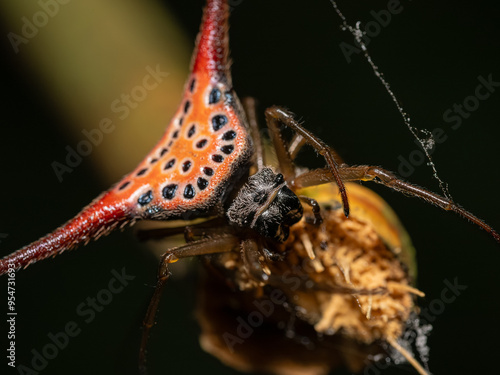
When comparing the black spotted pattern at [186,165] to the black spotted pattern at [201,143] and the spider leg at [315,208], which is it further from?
the spider leg at [315,208]

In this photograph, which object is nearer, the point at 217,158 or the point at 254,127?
the point at 217,158

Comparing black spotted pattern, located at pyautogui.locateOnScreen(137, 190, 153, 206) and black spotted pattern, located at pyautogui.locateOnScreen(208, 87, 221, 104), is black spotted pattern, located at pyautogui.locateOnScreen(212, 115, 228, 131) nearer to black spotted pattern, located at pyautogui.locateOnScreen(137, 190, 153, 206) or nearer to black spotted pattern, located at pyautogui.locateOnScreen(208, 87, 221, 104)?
black spotted pattern, located at pyautogui.locateOnScreen(208, 87, 221, 104)

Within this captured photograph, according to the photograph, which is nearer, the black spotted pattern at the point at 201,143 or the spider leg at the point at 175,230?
the black spotted pattern at the point at 201,143


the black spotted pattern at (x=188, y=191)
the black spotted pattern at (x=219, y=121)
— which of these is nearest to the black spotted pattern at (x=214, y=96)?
the black spotted pattern at (x=219, y=121)

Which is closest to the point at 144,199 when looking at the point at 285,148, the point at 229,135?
the point at 229,135

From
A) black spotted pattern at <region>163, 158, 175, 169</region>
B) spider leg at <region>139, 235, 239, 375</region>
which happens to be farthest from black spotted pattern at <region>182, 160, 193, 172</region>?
spider leg at <region>139, 235, 239, 375</region>

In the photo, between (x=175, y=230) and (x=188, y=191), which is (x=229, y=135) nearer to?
(x=188, y=191)

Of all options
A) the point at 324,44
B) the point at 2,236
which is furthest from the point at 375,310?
the point at 2,236
